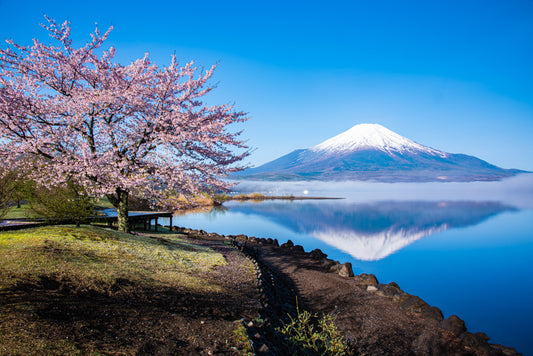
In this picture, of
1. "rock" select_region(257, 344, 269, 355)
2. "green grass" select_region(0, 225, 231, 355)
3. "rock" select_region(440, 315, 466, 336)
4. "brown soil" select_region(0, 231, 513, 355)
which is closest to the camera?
"green grass" select_region(0, 225, 231, 355)

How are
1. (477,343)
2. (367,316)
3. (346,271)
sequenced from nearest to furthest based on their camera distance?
1. (477,343)
2. (367,316)
3. (346,271)

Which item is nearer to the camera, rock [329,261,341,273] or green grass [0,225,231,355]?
green grass [0,225,231,355]

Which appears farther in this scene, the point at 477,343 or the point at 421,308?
the point at 421,308

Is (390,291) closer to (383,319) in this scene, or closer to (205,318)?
(383,319)

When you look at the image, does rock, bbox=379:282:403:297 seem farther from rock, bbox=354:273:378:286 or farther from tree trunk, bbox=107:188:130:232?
tree trunk, bbox=107:188:130:232

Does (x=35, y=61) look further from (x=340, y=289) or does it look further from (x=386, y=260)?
(x=386, y=260)

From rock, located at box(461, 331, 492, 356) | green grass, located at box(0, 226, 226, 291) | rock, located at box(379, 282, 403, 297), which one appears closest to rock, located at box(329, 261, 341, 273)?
rock, located at box(379, 282, 403, 297)

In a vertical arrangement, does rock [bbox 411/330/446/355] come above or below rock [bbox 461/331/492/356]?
below

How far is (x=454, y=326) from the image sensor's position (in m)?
9.38

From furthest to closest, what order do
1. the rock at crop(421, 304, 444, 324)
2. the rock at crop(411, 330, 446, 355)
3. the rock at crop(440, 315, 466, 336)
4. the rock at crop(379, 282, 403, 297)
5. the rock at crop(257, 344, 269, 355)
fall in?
the rock at crop(379, 282, 403, 297)
the rock at crop(421, 304, 444, 324)
the rock at crop(440, 315, 466, 336)
the rock at crop(411, 330, 446, 355)
the rock at crop(257, 344, 269, 355)

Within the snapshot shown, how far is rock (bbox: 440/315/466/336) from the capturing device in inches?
365

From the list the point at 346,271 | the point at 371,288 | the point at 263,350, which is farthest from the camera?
the point at 346,271

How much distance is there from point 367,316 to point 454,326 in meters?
2.71

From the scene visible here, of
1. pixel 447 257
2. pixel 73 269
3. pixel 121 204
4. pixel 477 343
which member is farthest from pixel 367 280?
pixel 447 257
